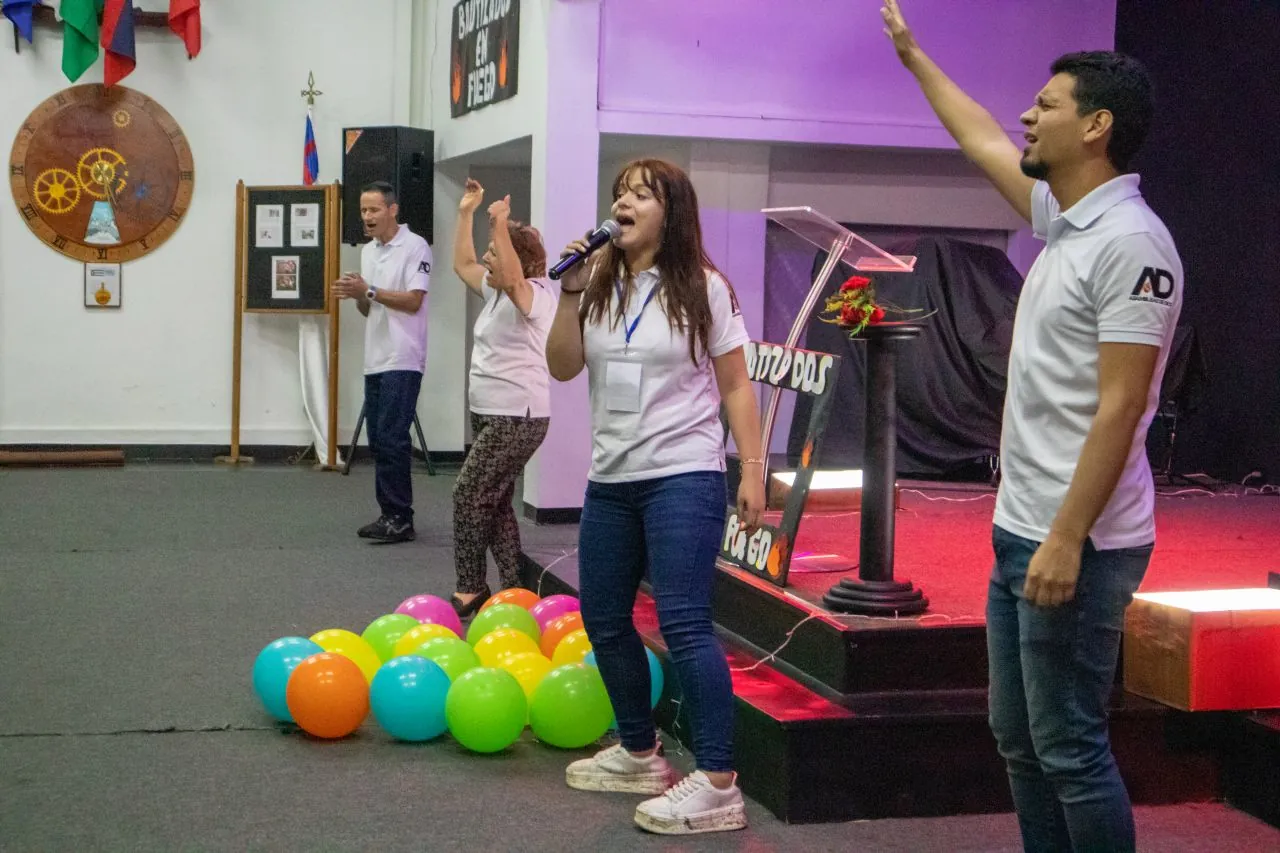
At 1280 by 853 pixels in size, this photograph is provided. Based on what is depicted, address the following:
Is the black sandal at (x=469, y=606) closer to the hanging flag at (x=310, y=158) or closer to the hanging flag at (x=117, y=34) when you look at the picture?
the hanging flag at (x=310, y=158)

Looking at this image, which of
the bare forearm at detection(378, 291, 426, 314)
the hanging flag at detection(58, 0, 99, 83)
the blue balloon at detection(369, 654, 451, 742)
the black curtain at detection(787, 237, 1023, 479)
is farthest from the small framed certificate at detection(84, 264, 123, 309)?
the blue balloon at detection(369, 654, 451, 742)

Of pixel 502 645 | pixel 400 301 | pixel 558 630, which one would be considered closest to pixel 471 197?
pixel 400 301

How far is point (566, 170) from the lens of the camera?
696 cm

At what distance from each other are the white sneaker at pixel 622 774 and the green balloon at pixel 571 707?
0.21m

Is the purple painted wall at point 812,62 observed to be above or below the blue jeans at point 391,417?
above

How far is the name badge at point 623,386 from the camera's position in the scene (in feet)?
10.1

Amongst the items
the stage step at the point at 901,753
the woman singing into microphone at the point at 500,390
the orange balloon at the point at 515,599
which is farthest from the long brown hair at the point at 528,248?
the stage step at the point at 901,753

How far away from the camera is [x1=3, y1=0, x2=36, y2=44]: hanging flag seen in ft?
29.9

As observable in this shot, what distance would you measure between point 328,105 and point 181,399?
223 centimetres

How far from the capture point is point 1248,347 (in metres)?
8.05

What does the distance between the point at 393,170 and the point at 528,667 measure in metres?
5.74

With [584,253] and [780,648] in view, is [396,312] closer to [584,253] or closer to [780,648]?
[780,648]

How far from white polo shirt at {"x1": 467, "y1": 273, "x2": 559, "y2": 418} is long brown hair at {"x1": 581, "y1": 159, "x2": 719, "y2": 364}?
1908mm

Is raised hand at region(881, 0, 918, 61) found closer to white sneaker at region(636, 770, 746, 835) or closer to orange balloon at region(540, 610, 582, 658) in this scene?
white sneaker at region(636, 770, 746, 835)
